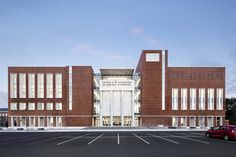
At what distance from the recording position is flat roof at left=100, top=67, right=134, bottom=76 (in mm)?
77688

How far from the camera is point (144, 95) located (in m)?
74.1

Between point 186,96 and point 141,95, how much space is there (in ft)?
43.8

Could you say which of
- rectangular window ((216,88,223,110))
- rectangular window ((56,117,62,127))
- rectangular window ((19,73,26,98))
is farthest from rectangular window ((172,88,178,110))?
rectangular window ((19,73,26,98))

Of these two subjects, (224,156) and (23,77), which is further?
(23,77)

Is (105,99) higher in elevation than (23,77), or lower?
lower

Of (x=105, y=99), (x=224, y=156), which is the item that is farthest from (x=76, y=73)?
(x=224, y=156)

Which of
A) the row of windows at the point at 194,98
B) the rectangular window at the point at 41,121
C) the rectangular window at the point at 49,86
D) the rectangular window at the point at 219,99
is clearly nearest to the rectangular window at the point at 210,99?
the row of windows at the point at 194,98

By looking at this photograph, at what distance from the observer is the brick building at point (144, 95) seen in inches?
2906

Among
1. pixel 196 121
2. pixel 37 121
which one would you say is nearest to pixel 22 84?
pixel 37 121

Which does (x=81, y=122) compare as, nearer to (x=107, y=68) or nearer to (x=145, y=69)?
(x=107, y=68)

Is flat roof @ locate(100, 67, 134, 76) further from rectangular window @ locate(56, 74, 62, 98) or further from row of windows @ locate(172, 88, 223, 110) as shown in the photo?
row of windows @ locate(172, 88, 223, 110)

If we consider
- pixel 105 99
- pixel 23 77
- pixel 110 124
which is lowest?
pixel 110 124

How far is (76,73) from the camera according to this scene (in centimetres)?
7512

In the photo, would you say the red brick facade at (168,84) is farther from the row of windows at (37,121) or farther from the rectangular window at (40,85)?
the rectangular window at (40,85)
